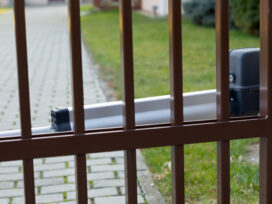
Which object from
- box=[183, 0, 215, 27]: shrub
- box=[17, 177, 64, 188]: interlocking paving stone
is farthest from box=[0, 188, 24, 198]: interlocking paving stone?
box=[183, 0, 215, 27]: shrub

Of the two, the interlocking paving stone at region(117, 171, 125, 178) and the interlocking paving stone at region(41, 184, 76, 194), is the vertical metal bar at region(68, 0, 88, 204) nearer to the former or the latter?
the interlocking paving stone at region(41, 184, 76, 194)

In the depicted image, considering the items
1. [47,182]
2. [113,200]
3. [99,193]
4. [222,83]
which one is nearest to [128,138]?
[222,83]

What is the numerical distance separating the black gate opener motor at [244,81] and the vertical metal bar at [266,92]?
0.48 m

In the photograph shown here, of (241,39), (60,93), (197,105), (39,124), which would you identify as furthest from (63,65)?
(197,105)

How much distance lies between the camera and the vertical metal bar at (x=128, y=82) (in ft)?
5.98

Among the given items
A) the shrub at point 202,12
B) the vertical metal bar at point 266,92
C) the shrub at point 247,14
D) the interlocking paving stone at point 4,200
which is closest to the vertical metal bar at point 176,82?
the vertical metal bar at point 266,92

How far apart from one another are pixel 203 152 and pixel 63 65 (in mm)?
6422

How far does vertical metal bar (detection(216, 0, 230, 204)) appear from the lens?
1.92 meters

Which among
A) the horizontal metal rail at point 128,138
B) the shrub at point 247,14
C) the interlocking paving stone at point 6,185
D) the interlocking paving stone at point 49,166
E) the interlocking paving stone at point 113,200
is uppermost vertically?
the shrub at point 247,14

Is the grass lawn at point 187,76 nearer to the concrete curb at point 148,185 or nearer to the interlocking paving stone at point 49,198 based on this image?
the concrete curb at point 148,185

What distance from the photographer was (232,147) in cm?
503

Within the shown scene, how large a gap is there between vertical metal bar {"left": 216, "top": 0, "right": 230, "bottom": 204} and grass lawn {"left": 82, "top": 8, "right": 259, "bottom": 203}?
5.84 ft

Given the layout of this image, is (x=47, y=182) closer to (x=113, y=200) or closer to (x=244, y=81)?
(x=113, y=200)

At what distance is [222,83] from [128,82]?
0.34m
